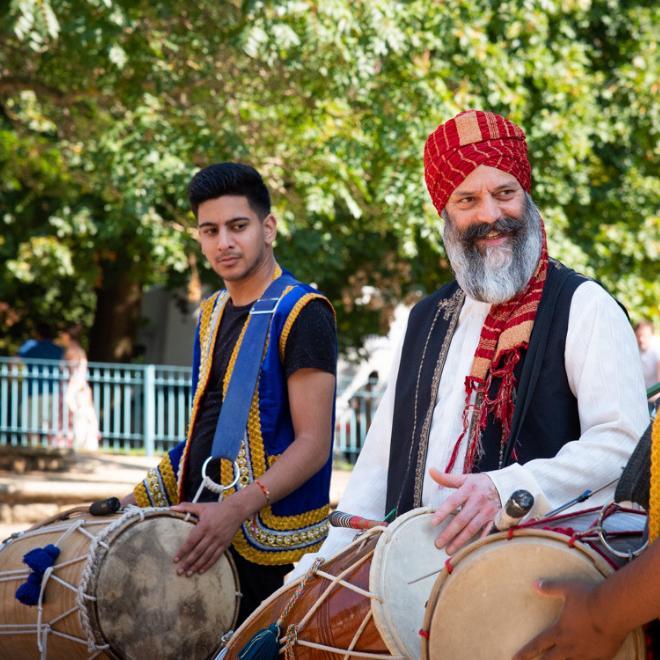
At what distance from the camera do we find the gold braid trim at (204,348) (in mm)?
4051

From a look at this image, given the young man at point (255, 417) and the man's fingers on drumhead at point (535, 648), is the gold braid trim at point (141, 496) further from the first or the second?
the man's fingers on drumhead at point (535, 648)

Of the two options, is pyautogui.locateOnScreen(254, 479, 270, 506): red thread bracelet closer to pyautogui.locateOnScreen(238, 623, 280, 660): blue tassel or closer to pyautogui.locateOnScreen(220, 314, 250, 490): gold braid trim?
pyautogui.locateOnScreen(220, 314, 250, 490): gold braid trim

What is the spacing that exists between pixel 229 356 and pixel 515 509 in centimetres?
192

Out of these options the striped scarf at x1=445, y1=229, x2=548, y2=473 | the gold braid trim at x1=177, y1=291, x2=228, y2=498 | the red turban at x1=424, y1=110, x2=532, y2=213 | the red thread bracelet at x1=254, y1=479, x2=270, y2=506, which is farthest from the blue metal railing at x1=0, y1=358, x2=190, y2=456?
the striped scarf at x1=445, y1=229, x2=548, y2=473

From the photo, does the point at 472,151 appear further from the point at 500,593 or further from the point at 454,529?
the point at 500,593

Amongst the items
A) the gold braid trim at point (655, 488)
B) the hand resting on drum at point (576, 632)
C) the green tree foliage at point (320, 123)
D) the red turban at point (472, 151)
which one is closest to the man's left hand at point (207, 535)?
the red turban at point (472, 151)

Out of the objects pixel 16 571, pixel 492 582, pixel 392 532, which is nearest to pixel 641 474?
pixel 492 582

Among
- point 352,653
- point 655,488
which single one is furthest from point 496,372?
point 655,488

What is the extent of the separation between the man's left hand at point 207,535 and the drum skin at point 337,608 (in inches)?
27.5

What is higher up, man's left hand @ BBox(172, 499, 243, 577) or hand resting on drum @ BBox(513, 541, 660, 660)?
hand resting on drum @ BBox(513, 541, 660, 660)

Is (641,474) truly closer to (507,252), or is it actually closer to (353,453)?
(507,252)

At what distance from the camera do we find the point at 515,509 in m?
2.25

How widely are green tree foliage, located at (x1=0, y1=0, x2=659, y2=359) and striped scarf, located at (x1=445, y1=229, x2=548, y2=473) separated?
6042 mm

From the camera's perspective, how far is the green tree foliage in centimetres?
957
